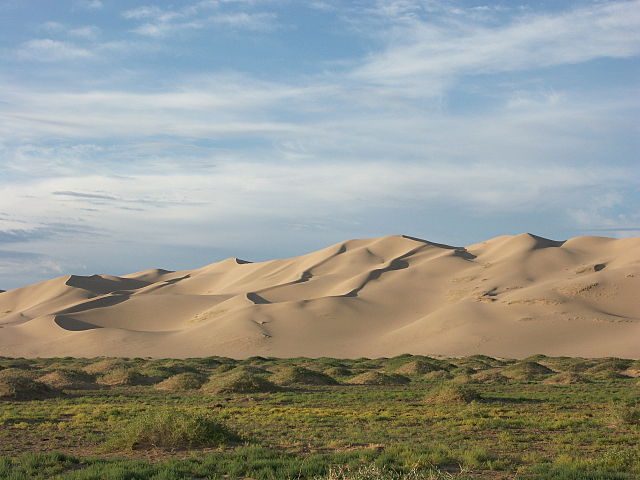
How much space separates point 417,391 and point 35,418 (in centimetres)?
1449

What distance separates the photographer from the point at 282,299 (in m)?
92.9

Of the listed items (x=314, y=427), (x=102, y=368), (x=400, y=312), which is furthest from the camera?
(x=400, y=312)

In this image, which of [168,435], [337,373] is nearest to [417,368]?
[337,373]

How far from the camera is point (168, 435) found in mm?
14984

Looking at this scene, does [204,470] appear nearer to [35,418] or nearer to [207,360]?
[35,418]

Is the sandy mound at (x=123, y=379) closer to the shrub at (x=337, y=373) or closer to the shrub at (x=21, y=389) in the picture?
the shrub at (x=21, y=389)

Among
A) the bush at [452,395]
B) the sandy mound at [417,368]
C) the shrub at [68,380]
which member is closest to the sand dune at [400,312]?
the sandy mound at [417,368]

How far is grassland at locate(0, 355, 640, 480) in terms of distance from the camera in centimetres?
1207

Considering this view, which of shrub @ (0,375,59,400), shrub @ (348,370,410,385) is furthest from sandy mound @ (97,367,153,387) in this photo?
shrub @ (348,370,410,385)

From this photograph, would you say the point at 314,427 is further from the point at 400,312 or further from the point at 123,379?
the point at 400,312

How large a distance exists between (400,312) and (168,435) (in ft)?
219

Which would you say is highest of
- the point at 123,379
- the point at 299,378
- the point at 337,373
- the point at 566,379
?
the point at 123,379

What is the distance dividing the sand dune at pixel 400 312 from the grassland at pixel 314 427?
98.5 ft

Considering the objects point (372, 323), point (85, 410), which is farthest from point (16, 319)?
point (85, 410)
